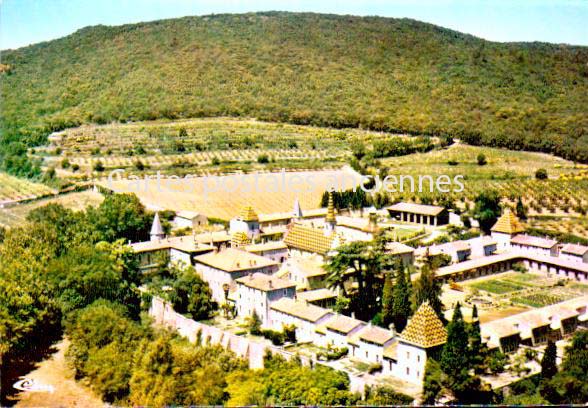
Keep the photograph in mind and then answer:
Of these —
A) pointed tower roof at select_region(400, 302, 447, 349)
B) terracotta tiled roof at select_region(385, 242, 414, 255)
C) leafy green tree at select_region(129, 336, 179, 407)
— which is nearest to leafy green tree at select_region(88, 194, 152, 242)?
terracotta tiled roof at select_region(385, 242, 414, 255)

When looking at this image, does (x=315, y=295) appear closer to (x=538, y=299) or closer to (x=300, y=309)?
(x=300, y=309)

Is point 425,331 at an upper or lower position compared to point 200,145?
lower

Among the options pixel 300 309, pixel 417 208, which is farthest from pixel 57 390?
pixel 417 208

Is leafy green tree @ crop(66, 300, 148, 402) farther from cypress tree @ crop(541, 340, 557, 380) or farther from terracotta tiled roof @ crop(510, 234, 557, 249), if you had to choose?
terracotta tiled roof @ crop(510, 234, 557, 249)

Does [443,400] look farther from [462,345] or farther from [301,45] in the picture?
[301,45]

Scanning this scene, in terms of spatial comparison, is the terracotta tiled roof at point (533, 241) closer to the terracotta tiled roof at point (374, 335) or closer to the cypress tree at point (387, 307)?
the cypress tree at point (387, 307)

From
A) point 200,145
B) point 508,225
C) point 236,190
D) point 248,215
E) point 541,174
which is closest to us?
point 248,215
